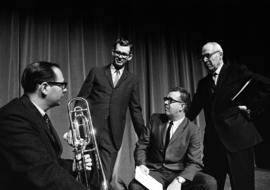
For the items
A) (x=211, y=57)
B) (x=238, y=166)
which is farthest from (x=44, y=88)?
(x=238, y=166)

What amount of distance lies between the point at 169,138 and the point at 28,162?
1309 millimetres

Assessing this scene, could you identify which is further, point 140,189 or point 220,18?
point 220,18

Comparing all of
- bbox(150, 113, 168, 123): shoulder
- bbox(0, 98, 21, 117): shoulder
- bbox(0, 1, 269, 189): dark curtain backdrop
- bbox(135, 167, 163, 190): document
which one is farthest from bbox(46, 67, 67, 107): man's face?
bbox(0, 1, 269, 189): dark curtain backdrop

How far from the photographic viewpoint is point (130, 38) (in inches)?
163

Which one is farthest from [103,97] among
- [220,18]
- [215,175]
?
[220,18]

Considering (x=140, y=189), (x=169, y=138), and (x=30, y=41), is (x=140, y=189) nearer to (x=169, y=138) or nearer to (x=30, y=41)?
(x=169, y=138)

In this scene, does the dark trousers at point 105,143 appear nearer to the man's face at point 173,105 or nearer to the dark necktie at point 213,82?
the man's face at point 173,105

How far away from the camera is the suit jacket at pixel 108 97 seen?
234 centimetres

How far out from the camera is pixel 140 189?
1917 mm

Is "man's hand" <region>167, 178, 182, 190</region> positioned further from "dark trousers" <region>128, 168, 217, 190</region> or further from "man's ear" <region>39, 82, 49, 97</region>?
"man's ear" <region>39, 82, 49, 97</region>

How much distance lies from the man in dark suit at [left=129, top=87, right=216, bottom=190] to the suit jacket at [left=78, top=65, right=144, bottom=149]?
0.21 meters

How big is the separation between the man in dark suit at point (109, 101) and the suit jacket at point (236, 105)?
69 cm

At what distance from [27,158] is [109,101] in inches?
50.9

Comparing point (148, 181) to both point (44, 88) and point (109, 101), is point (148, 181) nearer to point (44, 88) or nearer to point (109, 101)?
point (109, 101)
